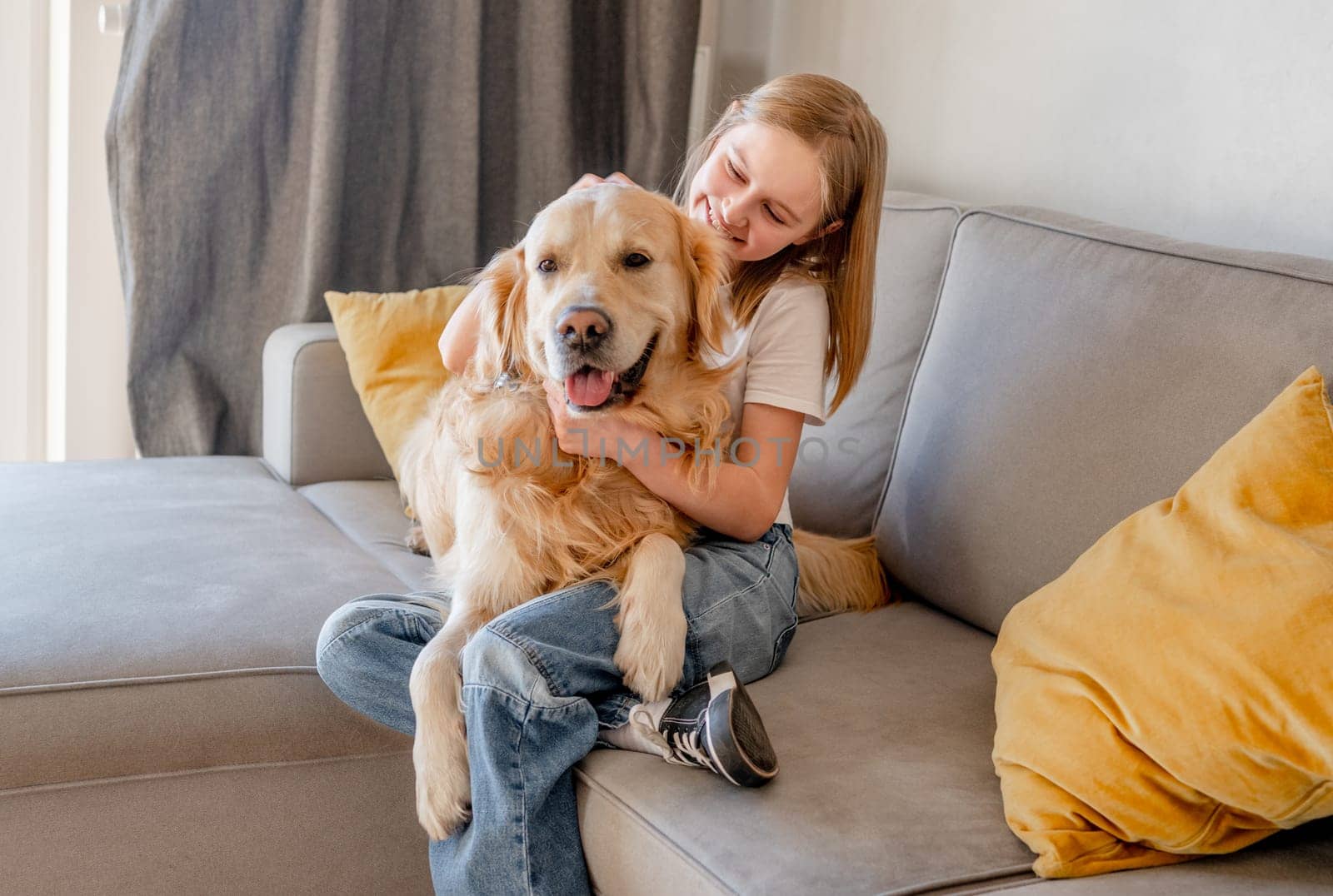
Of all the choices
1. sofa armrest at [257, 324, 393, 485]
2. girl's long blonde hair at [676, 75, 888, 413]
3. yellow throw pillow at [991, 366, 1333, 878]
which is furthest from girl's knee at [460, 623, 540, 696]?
sofa armrest at [257, 324, 393, 485]

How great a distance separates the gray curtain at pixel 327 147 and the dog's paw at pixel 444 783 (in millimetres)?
1356

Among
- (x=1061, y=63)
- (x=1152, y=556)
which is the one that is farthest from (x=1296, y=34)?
(x=1152, y=556)

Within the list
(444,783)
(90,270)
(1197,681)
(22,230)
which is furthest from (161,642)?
(22,230)

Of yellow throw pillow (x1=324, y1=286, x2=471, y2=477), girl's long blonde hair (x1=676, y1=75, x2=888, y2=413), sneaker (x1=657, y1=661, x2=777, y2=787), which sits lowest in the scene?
sneaker (x1=657, y1=661, x2=777, y2=787)

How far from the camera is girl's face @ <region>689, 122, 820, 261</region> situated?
169 cm

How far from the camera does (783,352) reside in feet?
5.48

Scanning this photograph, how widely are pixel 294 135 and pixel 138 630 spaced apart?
60.7 inches

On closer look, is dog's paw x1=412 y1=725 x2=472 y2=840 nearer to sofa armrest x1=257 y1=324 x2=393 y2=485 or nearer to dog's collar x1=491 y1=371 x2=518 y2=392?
dog's collar x1=491 y1=371 x2=518 y2=392

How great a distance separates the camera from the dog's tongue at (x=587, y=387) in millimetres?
1464

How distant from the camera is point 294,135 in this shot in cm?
276

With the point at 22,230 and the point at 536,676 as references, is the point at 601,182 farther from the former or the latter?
the point at 22,230

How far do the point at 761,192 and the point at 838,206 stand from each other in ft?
0.47

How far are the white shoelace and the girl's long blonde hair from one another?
604mm

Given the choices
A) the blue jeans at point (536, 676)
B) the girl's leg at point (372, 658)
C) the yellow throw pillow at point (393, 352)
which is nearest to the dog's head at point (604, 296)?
the blue jeans at point (536, 676)
